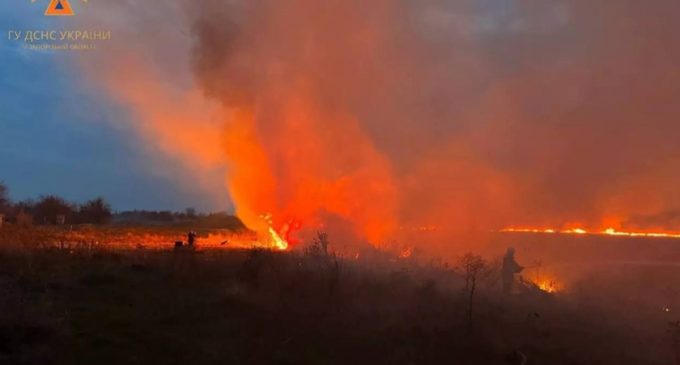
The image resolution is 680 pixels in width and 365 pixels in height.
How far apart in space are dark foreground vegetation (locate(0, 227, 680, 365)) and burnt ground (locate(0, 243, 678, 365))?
0.05 meters

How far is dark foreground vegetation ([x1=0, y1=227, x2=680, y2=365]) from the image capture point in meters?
14.2

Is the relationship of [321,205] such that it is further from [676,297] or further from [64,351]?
[64,351]

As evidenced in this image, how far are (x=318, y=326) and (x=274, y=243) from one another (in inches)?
984

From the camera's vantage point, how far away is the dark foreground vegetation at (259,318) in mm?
14234

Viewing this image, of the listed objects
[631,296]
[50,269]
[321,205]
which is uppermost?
[321,205]

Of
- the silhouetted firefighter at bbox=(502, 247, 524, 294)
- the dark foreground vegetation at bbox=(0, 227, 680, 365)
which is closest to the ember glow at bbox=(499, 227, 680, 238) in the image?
the silhouetted firefighter at bbox=(502, 247, 524, 294)

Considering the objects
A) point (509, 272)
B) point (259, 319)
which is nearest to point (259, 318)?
point (259, 319)

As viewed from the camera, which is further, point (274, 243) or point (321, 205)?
point (321, 205)

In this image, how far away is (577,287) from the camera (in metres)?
47.2

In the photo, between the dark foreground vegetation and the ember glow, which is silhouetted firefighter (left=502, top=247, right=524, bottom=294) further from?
the ember glow

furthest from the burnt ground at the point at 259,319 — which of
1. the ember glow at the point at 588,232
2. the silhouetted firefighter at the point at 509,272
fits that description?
the ember glow at the point at 588,232

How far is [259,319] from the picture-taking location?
57.7 feet

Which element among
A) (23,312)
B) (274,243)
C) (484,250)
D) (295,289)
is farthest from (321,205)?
(23,312)

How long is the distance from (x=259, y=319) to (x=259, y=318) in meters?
0.11
